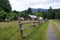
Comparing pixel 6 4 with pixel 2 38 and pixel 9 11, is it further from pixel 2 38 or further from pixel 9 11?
pixel 2 38

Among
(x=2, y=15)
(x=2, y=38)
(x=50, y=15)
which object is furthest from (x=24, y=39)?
(x=50, y=15)

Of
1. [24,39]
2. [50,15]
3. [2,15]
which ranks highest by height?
[24,39]

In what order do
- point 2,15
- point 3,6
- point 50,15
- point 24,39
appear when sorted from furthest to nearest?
point 50,15, point 3,6, point 2,15, point 24,39

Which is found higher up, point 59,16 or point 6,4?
point 6,4

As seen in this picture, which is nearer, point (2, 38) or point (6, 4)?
Answer: point (2, 38)

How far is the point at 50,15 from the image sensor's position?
169750 mm

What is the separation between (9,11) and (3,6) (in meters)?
4.68

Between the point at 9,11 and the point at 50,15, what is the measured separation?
239ft

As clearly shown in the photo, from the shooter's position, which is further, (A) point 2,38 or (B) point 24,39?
(B) point 24,39

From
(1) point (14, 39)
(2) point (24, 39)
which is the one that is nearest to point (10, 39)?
(1) point (14, 39)

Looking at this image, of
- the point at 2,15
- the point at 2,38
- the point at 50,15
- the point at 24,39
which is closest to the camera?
the point at 2,38

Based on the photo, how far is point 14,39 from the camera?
9.80 m

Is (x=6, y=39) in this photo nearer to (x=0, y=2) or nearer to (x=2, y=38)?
(x=2, y=38)

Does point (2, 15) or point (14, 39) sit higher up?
Result: point (14, 39)
